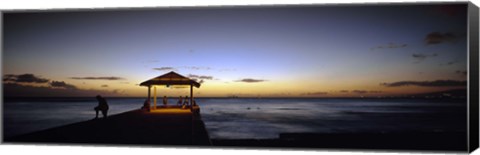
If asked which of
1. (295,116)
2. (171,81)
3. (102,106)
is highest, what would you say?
(171,81)

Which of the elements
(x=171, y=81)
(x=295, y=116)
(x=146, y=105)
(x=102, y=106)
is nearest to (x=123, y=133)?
(x=102, y=106)

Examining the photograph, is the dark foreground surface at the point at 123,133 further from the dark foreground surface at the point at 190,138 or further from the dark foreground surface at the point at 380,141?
the dark foreground surface at the point at 380,141

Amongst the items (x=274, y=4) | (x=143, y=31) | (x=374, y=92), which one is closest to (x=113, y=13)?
(x=143, y=31)

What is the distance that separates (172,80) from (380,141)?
2.62m

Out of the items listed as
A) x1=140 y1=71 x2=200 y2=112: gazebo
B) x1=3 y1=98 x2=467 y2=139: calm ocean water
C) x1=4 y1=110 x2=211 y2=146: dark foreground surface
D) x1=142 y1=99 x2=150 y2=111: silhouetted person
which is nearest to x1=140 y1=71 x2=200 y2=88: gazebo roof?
x1=140 y1=71 x2=200 y2=112: gazebo

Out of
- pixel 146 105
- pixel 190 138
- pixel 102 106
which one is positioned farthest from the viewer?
pixel 146 105

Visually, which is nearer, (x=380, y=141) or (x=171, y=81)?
(x=380, y=141)

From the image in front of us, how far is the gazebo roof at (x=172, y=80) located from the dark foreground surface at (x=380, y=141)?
792 mm

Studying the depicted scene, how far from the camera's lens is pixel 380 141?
27.0 feet

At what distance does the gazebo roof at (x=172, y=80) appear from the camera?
28.6ft

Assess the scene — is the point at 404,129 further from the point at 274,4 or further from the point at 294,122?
the point at 274,4

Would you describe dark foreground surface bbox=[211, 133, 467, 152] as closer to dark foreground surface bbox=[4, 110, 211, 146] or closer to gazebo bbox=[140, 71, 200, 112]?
dark foreground surface bbox=[4, 110, 211, 146]

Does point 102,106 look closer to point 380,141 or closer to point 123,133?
point 123,133

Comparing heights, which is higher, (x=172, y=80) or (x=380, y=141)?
(x=172, y=80)
